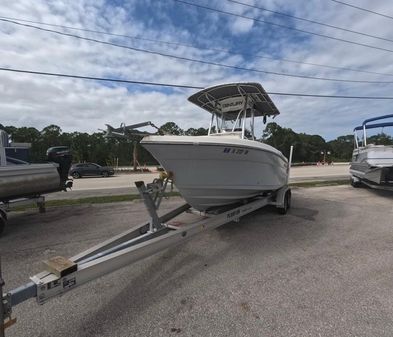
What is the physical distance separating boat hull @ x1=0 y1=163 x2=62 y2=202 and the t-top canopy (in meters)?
3.72

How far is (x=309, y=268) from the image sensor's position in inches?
168

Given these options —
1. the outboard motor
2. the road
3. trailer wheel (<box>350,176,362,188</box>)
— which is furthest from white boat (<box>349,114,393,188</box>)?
the outboard motor

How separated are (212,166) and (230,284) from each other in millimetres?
1877

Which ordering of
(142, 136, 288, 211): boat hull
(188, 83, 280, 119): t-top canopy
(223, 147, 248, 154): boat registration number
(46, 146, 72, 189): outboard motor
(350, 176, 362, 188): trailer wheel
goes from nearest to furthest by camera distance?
(142, 136, 288, 211): boat hull < (223, 147, 248, 154): boat registration number < (188, 83, 280, 119): t-top canopy < (46, 146, 72, 189): outboard motor < (350, 176, 362, 188): trailer wheel

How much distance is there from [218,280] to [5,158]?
18.2 feet

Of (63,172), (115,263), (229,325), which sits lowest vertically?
(229,325)

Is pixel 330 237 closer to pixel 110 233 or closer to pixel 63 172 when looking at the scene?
pixel 110 233

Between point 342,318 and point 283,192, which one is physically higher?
point 283,192

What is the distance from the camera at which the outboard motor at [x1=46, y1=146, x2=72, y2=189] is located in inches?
300

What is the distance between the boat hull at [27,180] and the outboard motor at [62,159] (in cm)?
26

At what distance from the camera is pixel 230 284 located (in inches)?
149

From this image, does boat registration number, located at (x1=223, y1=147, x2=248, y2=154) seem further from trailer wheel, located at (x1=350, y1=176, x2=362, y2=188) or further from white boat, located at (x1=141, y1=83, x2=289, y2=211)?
trailer wheel, located at (x1=350, y1=176, x2=362, y2=188)

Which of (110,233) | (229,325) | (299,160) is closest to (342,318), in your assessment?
(229,325)

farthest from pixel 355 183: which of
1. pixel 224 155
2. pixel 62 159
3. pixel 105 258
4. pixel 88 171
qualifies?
pixel 88 171
